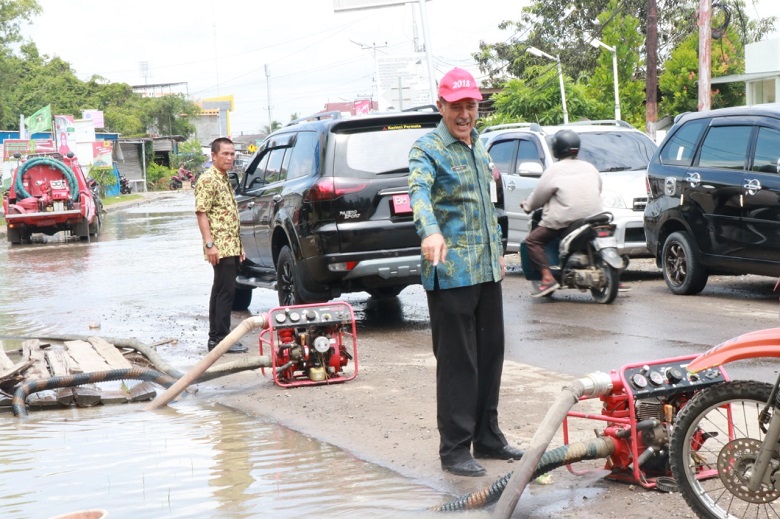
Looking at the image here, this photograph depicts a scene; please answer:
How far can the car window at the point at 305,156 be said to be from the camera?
33.1 feet

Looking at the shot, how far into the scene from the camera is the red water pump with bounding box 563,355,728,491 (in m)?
4.86

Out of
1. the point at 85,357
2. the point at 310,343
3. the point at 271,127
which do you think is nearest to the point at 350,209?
the point at 310,343

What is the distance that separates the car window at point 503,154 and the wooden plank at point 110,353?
6.94 m

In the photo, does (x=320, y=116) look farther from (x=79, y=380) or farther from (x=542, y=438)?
(x=542, y=438)

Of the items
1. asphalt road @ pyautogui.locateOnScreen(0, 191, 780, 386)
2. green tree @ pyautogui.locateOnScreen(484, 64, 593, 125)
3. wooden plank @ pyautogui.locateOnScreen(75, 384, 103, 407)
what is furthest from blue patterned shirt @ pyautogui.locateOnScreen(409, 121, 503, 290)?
green tree @ pyautogui.locateOnScreen(484, 64, 593, 125)

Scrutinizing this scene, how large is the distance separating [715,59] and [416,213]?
44047 millimetres

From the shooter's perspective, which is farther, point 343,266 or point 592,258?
point 592,258

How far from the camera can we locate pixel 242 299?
Result: 12.8 m

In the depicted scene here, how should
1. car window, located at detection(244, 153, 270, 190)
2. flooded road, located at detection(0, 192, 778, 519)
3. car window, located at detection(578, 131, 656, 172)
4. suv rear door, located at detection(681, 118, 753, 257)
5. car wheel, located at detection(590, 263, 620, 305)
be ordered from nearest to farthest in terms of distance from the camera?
flooded road, located at detection(0, 192, 778, 519), suv rear door, located at detection(681, 118, 753, 257), car wheel, located at detection(590, 263, 620, 305), car window, located at detection(244, 153, 270, 190), car window, located at detection(578, 131, 656, 172)

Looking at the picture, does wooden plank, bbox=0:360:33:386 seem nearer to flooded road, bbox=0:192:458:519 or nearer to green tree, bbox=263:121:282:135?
flooded road, bbox=0:192:458:519

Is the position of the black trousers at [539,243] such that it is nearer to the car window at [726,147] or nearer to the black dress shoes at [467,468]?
the car window at [726,147]

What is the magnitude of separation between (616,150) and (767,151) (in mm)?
4002

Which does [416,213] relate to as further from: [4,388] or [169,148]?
[169,148]

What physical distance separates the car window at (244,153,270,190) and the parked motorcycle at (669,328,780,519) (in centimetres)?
791
